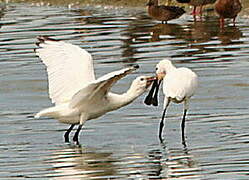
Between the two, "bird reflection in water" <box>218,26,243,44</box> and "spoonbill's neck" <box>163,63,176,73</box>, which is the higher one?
"spoonbill's neck" <box>163,63,176,73</box>

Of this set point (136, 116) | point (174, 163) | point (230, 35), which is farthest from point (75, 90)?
point (230, 35)

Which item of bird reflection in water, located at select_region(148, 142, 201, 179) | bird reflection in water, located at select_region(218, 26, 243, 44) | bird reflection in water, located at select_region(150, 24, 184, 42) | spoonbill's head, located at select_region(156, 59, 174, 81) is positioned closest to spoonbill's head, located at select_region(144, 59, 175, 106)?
spoonbill's head, located at select_region(156, 59, 174, 81)

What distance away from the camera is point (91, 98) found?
1116 centimetres

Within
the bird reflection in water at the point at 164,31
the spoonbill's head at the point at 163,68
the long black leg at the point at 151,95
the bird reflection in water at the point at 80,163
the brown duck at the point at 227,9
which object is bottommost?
the bird reflection in water at the point at 164,31

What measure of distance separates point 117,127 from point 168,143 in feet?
Answer: 3.44

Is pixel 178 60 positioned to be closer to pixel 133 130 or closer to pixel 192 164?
pixel 133 130

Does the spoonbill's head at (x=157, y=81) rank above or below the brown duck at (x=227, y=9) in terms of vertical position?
above

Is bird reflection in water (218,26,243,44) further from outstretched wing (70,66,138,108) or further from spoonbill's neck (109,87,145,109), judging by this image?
outstretched wing (70,66,138,108)

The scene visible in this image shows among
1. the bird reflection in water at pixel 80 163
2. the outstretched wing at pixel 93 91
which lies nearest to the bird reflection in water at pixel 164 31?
the outstretched wing at pixel 93 91

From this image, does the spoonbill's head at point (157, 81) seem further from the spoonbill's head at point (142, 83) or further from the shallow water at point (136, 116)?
the spoonbill's head at point (142, 83)

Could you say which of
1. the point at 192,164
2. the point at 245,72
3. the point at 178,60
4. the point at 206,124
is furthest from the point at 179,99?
the point at 178,60

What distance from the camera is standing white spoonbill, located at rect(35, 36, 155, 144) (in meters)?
11.1

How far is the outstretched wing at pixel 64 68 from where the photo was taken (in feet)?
37.4

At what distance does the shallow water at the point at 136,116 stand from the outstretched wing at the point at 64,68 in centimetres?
55
